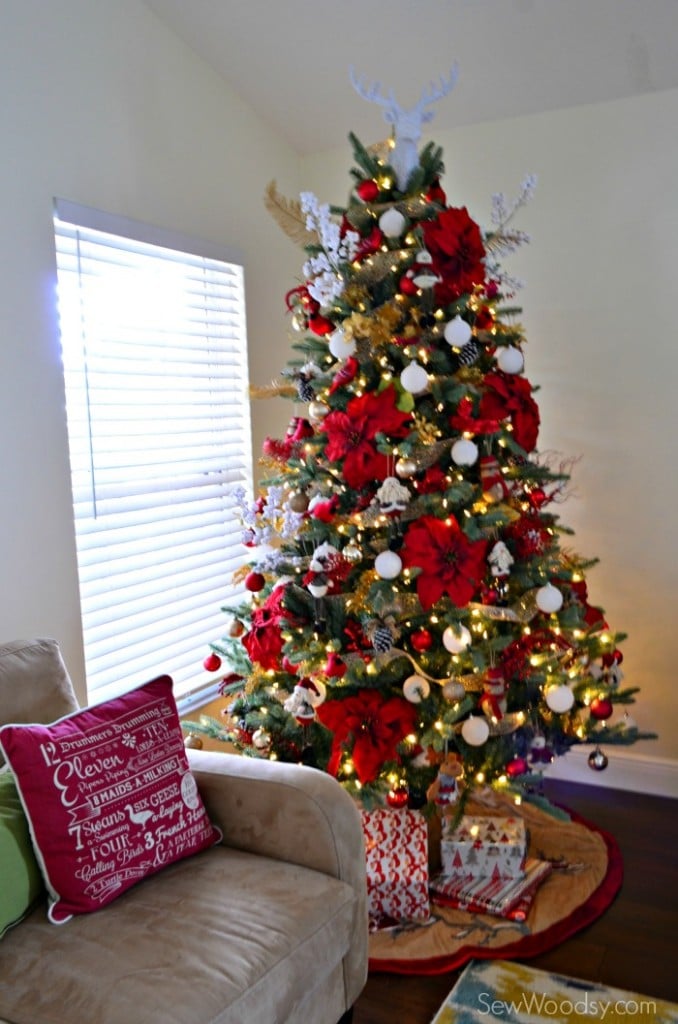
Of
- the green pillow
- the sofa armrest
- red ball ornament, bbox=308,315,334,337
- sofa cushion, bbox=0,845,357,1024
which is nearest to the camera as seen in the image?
sofa cushion, bbox=0,845,357,1024

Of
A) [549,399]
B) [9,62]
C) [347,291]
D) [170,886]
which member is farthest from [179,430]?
[170,886]

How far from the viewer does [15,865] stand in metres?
1.60

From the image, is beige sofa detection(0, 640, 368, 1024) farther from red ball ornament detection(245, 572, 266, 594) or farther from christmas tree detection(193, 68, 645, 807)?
red ball ornament detection(245, 572, 266, 594)

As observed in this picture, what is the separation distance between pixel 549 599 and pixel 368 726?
0.59 m

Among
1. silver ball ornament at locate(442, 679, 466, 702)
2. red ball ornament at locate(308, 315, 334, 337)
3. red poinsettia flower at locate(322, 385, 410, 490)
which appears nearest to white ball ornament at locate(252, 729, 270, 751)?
silver ball ornament at locate(442, 679, 466, 702)

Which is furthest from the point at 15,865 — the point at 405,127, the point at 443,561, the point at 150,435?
the point at 405,127

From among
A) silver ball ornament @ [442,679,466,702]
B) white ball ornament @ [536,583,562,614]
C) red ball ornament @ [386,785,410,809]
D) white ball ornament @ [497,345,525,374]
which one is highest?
white ball ornament @ [497,345,525,374]

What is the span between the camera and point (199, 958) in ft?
4.80

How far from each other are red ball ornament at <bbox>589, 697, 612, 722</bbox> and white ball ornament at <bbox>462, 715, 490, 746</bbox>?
36cm

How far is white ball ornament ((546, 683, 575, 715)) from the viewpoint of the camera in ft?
7.27

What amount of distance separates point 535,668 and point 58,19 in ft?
7.40

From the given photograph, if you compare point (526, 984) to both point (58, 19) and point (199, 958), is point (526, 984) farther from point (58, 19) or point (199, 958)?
point (58, 19)

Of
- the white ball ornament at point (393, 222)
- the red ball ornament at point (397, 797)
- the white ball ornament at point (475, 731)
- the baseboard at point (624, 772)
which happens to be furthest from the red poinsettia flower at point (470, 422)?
the baseboard at point (624, 772)

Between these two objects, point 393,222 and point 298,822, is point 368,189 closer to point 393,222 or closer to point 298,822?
point 393,222
